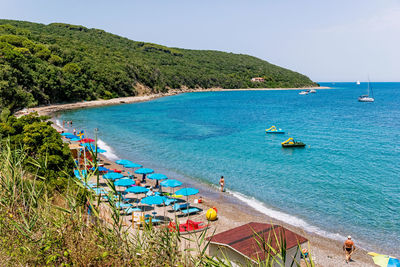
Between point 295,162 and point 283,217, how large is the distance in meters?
13.8

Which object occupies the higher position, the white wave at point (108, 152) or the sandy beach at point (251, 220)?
the white wave at point (108, 152)

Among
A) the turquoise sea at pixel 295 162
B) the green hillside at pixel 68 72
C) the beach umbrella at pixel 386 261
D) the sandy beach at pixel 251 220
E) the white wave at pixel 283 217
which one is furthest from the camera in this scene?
the green hillside at pixel 68 72

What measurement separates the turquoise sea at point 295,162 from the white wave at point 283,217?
0.06 m

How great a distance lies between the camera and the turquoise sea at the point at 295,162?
65.4 feet

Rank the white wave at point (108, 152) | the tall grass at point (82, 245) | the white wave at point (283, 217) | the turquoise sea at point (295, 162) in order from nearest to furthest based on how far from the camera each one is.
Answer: the tall grass at point (82, 245) → the white wave at point (283, 217) → the turquoise sea at point (295, 162) → the white wave at point (108, 152)

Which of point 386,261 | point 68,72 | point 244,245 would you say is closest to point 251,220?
point 386,261

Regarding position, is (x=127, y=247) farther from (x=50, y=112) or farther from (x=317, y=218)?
(x=50, y=112)

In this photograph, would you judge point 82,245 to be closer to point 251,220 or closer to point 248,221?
point 248,221

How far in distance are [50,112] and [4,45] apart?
67.5 ft

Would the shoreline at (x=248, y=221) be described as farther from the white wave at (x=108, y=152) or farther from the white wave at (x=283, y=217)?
the white wave at (x=108, y=152)

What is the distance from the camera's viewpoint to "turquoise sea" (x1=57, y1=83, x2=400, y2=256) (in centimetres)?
1992

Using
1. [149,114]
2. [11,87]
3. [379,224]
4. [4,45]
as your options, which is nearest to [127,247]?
[379,224]

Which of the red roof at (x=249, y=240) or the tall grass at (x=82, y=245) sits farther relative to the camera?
the red roof at (x=249, y=240)

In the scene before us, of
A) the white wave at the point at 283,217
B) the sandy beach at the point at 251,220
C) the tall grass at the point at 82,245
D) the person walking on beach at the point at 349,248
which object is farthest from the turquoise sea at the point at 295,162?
the tall grass at the point at 82,245
